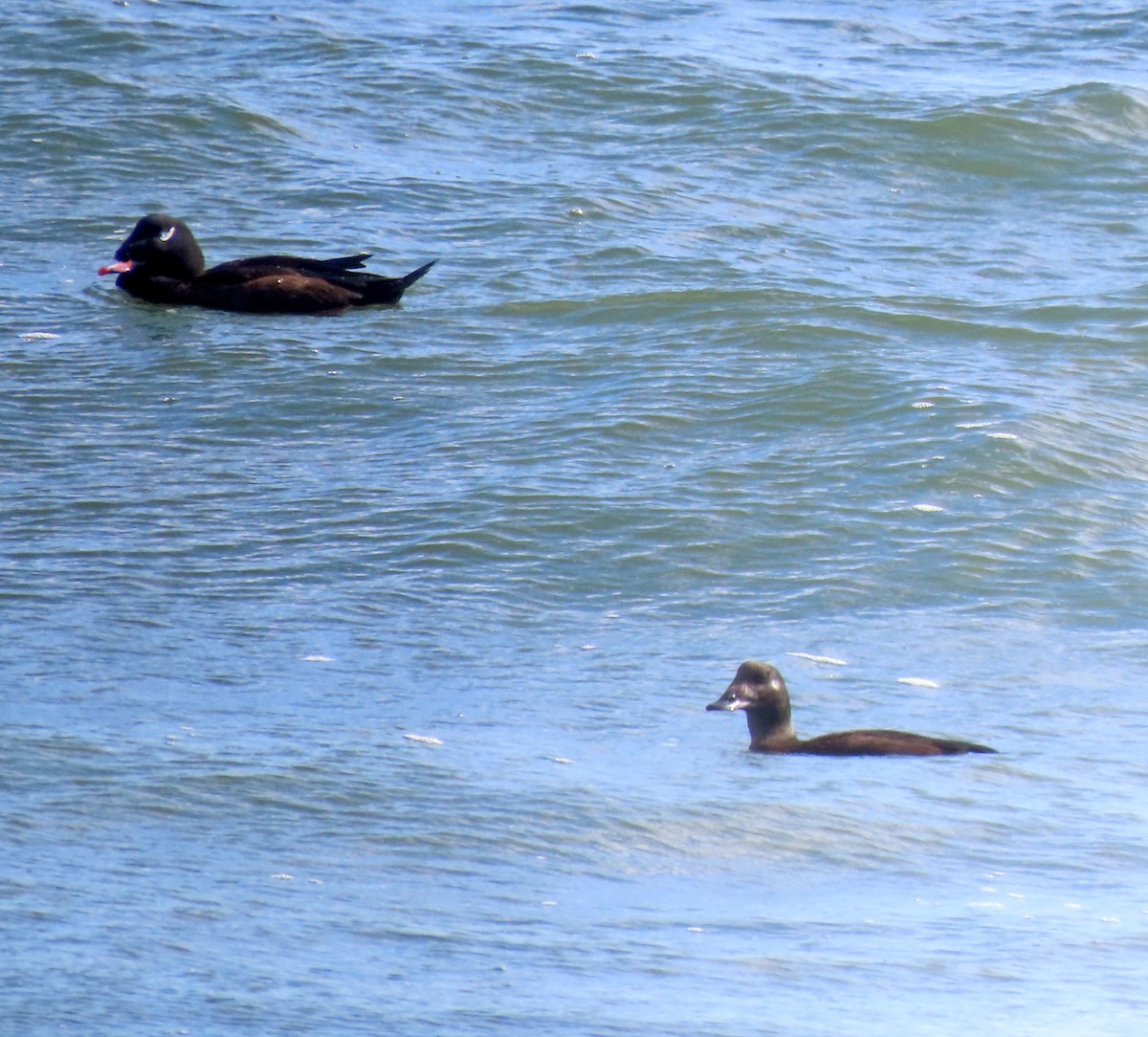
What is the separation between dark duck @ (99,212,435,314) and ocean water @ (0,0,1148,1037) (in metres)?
0.14

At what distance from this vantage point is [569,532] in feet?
30.8

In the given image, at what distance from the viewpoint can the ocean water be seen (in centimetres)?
512

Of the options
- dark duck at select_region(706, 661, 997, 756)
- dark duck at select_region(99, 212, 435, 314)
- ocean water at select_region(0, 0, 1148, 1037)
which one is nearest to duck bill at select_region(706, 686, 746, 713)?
dark duck at select_region(706, 661, 997, 756)

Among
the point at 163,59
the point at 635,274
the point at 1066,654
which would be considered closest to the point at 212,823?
the point at 1066,654

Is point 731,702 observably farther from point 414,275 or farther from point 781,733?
point 414,275

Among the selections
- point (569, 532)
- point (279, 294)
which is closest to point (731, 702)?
point (569, 532)

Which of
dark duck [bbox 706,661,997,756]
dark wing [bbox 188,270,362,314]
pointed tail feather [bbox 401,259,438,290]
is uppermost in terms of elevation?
dark duck [bbox 706,661,997,756]

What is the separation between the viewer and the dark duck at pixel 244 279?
42.1 ft

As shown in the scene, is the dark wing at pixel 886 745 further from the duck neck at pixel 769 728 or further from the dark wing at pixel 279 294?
the dark wing at pixel 279 294

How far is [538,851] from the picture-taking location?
584 cm

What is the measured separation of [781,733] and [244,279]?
22.3ft

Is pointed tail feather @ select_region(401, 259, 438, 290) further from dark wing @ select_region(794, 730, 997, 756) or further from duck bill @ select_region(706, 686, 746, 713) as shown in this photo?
dark wing @ select_region(794, 730, 997, 756)

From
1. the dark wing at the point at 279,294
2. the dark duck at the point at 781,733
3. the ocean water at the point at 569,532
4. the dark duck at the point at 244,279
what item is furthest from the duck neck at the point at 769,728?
the dark wing at the point at 279,294

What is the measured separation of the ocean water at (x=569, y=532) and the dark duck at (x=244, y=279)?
14cm
